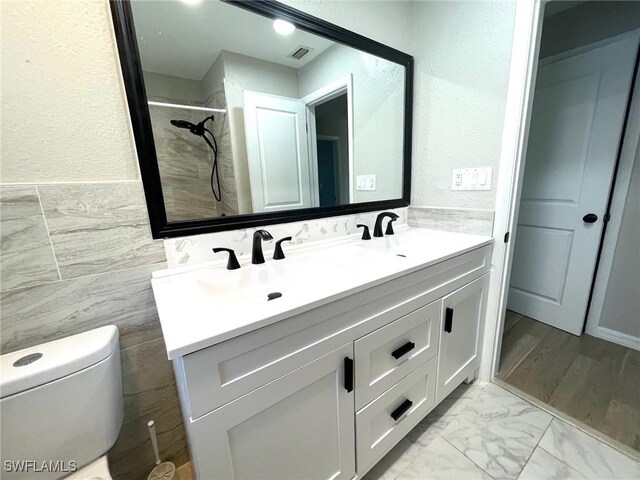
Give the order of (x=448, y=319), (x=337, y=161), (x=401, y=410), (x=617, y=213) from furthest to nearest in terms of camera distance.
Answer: (x=617, y=213) < (x=337, y=161) < (x=448, y=319) < (x=401, y=410)

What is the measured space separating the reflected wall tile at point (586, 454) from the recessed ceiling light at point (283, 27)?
2.15m

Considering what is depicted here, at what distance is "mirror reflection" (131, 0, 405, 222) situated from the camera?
89cm

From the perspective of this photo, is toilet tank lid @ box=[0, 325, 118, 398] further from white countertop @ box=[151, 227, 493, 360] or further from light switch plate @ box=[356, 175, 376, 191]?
light switch plate @ box=[356, 175, 376, 191]

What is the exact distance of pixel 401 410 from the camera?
1039 mm

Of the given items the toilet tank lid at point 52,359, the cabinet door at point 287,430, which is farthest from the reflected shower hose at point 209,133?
the cabinet door at point 287,430


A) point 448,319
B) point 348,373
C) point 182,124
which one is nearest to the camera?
point 348,373

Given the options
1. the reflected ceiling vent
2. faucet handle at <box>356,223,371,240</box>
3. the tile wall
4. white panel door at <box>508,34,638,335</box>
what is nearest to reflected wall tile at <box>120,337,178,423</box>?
the tile wall

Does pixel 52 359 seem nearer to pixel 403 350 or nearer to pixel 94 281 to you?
pixel 94 281

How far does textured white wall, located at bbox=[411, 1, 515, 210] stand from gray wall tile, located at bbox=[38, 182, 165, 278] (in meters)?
1.48

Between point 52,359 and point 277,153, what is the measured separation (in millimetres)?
1010

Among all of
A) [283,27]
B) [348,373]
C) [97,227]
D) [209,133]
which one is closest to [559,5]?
[283,27]

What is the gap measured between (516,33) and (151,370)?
6.83 feet

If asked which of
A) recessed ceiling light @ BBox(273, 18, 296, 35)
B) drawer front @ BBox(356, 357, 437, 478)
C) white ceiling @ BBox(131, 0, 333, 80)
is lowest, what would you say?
drawer front @ BBox(356, 357, 437, 478)

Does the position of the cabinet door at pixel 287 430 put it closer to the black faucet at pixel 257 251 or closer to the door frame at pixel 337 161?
the black faucet at pixel 257 251
